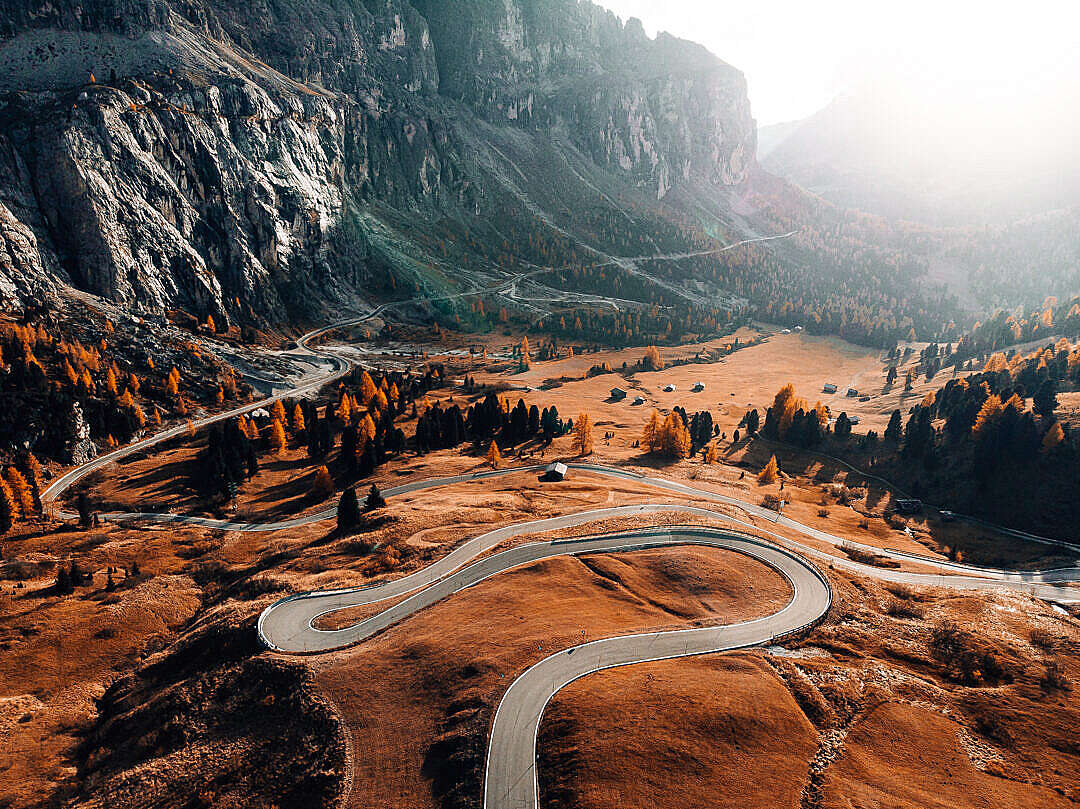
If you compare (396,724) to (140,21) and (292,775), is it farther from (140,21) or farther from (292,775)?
Result: (140,21)

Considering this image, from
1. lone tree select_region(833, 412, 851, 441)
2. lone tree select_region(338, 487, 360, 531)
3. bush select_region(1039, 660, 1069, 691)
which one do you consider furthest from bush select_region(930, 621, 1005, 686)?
lone tree select_region(833, 412, 851, 441)

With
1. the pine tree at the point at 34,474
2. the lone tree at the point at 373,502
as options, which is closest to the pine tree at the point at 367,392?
the lone tree at the point at 373,502

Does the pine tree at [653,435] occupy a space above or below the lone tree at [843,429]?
above

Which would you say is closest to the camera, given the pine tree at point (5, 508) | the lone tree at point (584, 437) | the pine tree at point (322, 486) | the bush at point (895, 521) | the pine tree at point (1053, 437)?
the pine tree at point (5, 508)

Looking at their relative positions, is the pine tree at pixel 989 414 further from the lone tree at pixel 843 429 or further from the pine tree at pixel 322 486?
the pine tree at pixel 322 486

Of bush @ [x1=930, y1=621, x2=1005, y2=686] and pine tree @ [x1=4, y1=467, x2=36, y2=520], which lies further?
pine tree @ [x1=4, y1=467, x2=36, y2=520]

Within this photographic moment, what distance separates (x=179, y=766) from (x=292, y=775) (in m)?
9.77

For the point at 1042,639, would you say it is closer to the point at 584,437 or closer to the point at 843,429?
the point at 584,437

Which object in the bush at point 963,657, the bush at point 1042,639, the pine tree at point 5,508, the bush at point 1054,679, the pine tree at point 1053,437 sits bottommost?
the bush at point 1042,639

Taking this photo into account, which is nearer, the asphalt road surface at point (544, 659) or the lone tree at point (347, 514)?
the asphalt road surface at point (544, 659)

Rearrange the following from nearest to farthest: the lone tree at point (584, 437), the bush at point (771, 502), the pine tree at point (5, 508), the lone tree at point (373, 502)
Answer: the pine tree at point (5, 508), the lone tree at point (373, 502), the bush at point (771, 502), the lone tree at point (584, 437)

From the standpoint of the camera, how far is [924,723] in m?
33.6

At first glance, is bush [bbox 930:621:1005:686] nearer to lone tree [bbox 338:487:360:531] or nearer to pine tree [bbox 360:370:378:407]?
lone tree [bbox 338:487:360:531]

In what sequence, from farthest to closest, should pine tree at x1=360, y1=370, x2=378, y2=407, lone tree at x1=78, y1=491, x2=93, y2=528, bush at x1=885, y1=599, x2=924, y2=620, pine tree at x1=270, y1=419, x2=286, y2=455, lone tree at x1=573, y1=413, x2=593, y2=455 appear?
pine tree at x1=360, y1=370, x2=378, y2=407 → pine tree at x1=270, y1=419, x2=286, y2=455 → lone tree at x1=573, y1=413, x2=593, y2=455 → lone tree at x1=78, y1=491, x2=93, y2=528 → bush at x1=885, y1=599, x2=924, y2=620
